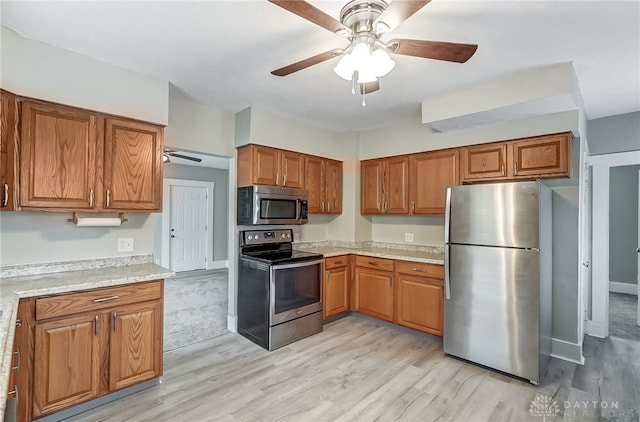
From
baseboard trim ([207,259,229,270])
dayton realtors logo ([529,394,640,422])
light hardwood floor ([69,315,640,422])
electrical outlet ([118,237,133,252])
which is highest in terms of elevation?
electrical outlet ([118,237,133,252])

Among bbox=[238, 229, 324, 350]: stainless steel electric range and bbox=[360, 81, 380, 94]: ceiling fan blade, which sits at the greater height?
bbox=[360, 81, 380, 94]: ceiling fan blade

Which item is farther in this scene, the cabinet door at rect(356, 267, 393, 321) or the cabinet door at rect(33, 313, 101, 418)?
the cabinet door at rect(356, 267, 393, 321)

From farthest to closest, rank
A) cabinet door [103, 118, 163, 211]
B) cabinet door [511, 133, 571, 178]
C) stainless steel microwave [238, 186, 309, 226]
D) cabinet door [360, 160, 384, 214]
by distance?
cabinet door [360, 160, 384, 214]
stainless steel microwave [238, 186, 309, 226]
cabinet door [511, 133, 571, 178]
cabinet door [103, 118, 163, 211]

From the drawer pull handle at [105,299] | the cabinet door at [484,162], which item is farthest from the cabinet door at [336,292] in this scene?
the drawer pull handle at [105,299]

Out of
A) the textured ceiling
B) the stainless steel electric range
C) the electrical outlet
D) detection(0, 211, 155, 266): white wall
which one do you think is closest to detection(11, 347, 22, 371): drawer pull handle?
detection(0, 211, 155, 266): white wall

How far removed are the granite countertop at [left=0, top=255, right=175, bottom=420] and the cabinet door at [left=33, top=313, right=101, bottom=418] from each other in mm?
219

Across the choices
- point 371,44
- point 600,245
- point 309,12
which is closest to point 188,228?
point 371,44

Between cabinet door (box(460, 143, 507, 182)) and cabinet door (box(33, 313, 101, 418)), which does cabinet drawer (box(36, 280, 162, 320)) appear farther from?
cabinet door (box(460, 143, 507, 182))

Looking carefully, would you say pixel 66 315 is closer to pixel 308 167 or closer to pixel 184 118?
pixel 184 118

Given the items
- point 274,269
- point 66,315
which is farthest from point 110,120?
point 274,269

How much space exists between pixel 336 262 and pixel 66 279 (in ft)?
8.55

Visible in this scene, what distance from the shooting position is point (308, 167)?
399 cm

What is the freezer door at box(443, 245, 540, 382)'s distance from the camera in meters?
2.49

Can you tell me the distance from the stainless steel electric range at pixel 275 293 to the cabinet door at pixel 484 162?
6.17 ft
